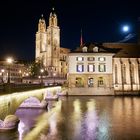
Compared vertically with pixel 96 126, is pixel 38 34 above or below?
above

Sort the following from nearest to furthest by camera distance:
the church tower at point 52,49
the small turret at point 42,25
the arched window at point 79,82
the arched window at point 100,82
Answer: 1. the arched window at point 100,82
2. the arched window at point 79,82
3. the church tower at point 52,49
4. the small turret at point 42,25

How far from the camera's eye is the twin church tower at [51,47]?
165 meters

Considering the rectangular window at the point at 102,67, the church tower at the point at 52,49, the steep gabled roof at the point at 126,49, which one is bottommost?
the rectangular window at the point at 102,67

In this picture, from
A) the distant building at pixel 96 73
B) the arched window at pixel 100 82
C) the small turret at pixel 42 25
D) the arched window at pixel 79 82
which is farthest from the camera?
the small turret at pixel 42 25

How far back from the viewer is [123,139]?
21359 millimetres

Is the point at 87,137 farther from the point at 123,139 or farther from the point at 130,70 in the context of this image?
the point at 130,70

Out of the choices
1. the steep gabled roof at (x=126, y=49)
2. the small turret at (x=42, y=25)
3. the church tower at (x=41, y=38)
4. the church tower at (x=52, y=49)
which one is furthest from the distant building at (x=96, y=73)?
the small turret at (x=42, y=25)

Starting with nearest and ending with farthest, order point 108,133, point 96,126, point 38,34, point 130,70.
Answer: point 108,133, point 96,126, point 130,70, point 38,34

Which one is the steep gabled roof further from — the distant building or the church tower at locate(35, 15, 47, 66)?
the church tower at locate(35, 15, 47, 66)

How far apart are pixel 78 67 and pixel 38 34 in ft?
331

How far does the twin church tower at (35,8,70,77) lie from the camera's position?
→ 542ft

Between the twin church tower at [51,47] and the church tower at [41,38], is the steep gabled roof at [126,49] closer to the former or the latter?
the twin church tower at [51,47]

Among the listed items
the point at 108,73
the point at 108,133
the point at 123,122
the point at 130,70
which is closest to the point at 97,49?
the point at 108,73

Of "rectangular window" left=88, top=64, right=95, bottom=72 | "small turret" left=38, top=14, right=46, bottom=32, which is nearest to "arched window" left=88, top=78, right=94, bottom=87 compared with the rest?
"rectangular window" left=88, top=64, right=95, bottom=72
